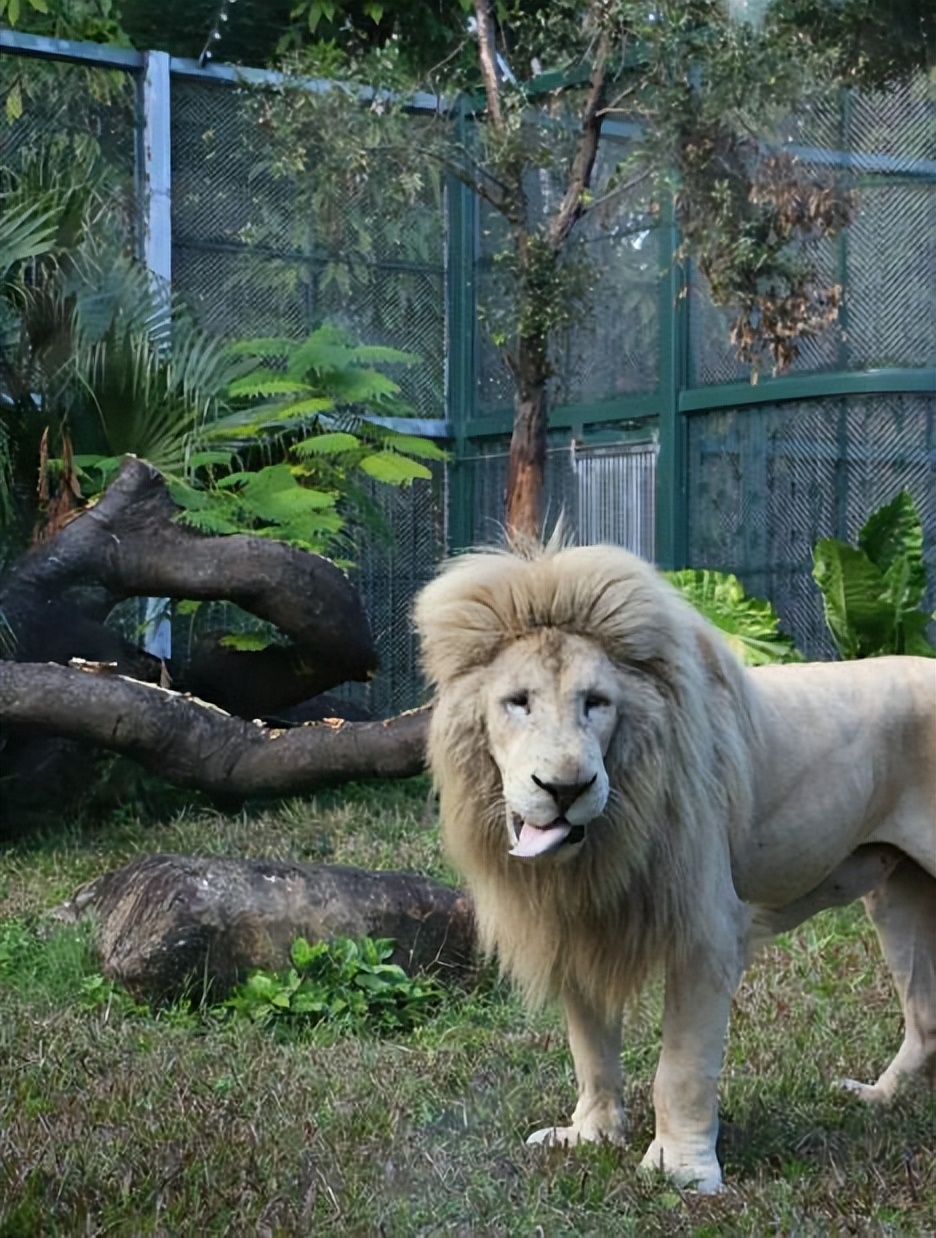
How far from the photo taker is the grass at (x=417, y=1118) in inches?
79.0

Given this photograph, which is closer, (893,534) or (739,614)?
(739,614)

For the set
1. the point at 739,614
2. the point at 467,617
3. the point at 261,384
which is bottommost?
the point at 739,614

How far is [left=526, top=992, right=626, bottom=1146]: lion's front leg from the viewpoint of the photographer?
2.69 m

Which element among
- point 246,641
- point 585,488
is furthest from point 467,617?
point 246,641

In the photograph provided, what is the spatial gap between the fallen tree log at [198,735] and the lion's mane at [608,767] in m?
2.21

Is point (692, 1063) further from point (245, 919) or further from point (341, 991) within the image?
point (245, 919)

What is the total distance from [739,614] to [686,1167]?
2149 millimetres

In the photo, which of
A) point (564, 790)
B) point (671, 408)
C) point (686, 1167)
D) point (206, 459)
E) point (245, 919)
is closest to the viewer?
point (564, 790)

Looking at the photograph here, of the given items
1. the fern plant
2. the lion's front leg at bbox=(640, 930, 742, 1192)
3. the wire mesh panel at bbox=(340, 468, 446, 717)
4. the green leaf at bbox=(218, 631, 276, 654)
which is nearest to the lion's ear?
the lion's front leg at bbox=(640, 930, 742, 1192)

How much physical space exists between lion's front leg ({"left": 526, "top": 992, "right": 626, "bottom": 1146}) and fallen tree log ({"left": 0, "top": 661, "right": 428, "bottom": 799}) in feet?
6.82

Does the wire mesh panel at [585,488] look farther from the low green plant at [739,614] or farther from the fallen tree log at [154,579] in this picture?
the fallen tree log at [154,579]

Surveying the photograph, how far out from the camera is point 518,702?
7.63 ft

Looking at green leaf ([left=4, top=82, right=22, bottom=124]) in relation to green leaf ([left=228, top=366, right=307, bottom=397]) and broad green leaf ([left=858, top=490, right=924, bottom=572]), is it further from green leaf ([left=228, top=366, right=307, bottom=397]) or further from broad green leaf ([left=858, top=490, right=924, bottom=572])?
broad green leaf ([left=858, top=490, right=924, bottom=572])

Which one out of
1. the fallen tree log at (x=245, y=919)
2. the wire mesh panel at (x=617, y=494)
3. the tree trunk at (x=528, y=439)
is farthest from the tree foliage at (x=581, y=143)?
the fallen tree log at (x=245, y=919)
